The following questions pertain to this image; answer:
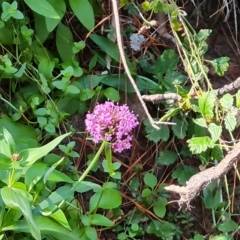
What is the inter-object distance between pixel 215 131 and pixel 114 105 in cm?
24

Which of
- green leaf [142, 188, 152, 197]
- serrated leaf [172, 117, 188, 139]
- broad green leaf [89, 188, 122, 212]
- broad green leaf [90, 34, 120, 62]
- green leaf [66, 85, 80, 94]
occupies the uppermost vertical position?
broad green leaf [90, 34, 120, 62]

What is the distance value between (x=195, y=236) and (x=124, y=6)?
0.65 m

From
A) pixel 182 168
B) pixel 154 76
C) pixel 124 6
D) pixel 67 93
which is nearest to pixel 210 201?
pixel 182 168

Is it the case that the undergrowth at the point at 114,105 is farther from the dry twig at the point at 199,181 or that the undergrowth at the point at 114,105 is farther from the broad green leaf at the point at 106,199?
the dry twig at the point at 199,181

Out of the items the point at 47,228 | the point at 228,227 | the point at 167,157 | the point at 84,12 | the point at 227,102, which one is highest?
the point at 84,12

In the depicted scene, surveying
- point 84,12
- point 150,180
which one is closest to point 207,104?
point 150,180

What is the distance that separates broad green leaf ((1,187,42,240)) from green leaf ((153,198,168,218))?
44cm

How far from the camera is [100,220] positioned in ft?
4.35

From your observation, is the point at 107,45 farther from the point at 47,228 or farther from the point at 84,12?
the point at 47,228

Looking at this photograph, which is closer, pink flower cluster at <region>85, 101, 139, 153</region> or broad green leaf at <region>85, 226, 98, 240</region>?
pink flower cluster at <region>85, 101, 139, 153</region>

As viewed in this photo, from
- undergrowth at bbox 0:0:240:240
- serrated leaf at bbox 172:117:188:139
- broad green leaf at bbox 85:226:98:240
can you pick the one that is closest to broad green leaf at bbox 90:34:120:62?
undergrowth at bbox 0:0:240:240

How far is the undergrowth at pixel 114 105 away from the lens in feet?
4.42

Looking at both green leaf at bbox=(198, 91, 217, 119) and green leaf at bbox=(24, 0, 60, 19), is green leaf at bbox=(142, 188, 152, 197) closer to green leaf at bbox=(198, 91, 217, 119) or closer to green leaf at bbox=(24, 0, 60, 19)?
green leaf at bbox=(198, 91, 217, 119)

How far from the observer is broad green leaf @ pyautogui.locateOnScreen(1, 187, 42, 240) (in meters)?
1.06
